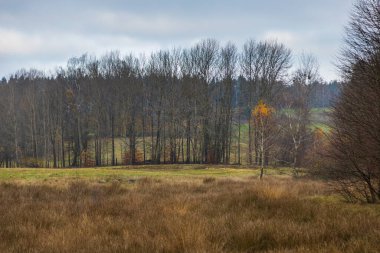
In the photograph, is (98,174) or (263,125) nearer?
(98,174)

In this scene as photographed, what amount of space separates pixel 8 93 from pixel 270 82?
4713 cm

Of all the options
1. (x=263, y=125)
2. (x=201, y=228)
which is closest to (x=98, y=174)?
(x=263, y=125)

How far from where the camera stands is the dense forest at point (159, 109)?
56.1 metres

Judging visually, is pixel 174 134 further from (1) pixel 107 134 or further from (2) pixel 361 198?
(2) pixel 361 198

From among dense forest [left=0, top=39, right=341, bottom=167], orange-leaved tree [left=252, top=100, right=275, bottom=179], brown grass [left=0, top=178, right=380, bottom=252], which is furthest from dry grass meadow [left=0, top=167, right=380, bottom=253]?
dense forest [left=0, top=39, right=341, bottom=167]

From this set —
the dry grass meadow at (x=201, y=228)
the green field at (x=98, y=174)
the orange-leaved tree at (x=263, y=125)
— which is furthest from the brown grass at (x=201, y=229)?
the orange-leaved tree at (x=263, y=125)

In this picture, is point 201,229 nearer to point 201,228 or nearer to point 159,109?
point 201,228

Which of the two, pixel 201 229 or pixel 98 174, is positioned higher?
pixel 201 229

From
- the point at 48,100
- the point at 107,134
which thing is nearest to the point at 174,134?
the point at 107,134

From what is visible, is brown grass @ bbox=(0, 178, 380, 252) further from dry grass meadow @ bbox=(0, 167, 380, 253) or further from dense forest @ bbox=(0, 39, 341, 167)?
dense forest @ bbox=(0, 39, 341, 167)

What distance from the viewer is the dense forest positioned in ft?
184

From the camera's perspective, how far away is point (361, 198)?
425 inches

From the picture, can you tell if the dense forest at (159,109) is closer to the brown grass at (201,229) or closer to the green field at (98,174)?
the green field at (98,174)

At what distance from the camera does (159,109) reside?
57.2m
